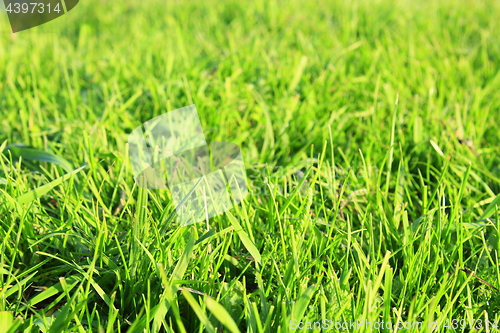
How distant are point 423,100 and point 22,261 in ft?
5.19

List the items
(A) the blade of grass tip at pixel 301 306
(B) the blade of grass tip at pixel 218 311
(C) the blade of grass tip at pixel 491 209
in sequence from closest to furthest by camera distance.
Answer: (B) the blade of grass tip at pixel 218 311 → (A) the blade of grass tip at pixel 301 306 → (C) the blade of grass tip at pixel 491 209

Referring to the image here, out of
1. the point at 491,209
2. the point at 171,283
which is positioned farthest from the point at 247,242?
the point at 491,209

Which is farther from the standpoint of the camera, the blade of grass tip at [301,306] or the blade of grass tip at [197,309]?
the blade of grass tip at [301,306]

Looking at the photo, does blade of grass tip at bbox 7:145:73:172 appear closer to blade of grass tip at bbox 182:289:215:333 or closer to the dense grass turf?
the dense grass turf

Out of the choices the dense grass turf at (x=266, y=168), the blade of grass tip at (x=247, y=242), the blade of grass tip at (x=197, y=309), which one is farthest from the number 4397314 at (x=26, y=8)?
the blade of grass tip at (x=197, y=309)

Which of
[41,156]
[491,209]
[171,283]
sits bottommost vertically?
[491,209]

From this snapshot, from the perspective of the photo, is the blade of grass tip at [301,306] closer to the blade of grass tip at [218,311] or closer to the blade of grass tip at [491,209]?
the blade of grass tip at [218,311]

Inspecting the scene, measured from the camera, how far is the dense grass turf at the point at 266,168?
0.92 metres

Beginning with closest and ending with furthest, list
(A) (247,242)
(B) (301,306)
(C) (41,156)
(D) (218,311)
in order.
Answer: (D) (218,311), (B) (301,306), (A) (247,242), (C) (41,156)

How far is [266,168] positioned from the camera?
1347 mm

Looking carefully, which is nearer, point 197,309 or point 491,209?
point 197,309

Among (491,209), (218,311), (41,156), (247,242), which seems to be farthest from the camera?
(41,156)

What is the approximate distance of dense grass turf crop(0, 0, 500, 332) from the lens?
92cm

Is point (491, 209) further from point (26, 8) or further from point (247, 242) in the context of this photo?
point (26, 8)
